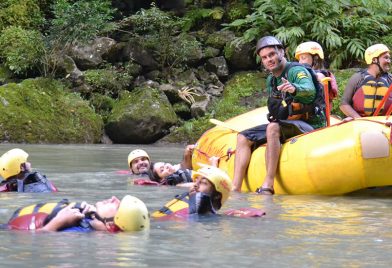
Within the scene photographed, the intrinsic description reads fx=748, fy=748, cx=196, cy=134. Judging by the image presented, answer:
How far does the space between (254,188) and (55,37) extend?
8.83 metres

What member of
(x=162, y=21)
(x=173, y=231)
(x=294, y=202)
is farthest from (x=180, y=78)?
(x=173, y=231)

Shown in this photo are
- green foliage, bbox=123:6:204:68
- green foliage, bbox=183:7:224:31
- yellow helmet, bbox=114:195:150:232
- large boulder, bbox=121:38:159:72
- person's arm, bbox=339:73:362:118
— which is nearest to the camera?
yellow helmet, bbox=114:195:150:232

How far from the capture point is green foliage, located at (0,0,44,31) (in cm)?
1606

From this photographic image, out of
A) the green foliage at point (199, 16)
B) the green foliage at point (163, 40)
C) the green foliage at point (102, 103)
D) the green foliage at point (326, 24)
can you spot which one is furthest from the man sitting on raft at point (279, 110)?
the green foliage at point (199, 16)

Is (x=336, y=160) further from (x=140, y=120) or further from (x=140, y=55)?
(x=140, y=55)

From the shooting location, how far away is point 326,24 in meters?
14.9

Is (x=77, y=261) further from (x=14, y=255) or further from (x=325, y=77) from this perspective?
(x=325, y=77)

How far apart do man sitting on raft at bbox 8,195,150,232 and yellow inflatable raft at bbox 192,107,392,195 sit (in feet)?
8.09

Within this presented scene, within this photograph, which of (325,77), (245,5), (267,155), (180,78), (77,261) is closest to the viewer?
(77,261)

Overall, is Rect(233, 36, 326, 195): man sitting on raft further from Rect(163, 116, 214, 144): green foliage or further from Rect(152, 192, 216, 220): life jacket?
Rect(163, 116, 214, 144): green foliage

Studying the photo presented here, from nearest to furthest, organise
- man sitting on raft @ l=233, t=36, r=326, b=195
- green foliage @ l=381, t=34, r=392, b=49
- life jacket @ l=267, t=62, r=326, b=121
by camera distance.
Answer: man sitting on raft @ l=233, t=36, r=326, b=195 → life jacket @ l=267, t=62, r=326, b=121 → green foliage @ l=381, t=34, r=392, b=49

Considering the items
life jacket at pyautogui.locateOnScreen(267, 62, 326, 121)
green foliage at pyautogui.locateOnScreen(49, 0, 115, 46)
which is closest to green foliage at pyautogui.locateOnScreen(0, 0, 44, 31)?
green foliage at pyautogui.locateOnScreen(49, 0, 115, 46)

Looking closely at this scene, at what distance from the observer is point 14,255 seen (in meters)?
3.12

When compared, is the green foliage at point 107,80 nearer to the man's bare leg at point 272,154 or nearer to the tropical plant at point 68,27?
the tropical plant at point 68,27
